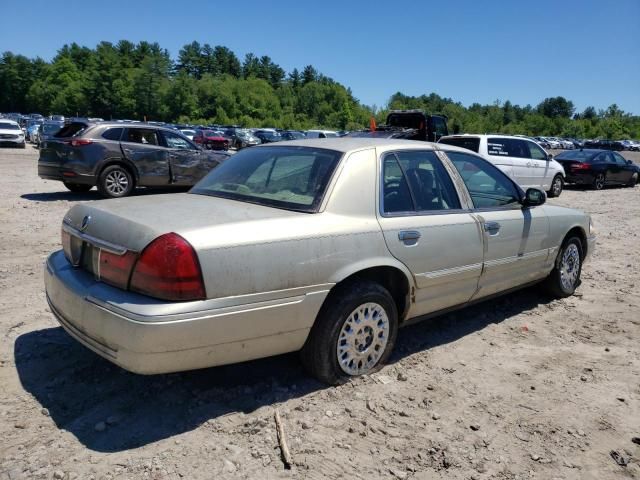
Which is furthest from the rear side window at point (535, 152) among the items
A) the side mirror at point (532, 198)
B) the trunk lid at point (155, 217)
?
the trunk lid at point (155, 217)

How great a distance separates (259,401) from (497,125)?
389ft

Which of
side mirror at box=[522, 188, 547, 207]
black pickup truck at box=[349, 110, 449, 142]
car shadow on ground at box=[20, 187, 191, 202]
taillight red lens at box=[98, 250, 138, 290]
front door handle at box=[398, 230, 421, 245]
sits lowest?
car shadow on ground at box=[20, 187, 191, 202]

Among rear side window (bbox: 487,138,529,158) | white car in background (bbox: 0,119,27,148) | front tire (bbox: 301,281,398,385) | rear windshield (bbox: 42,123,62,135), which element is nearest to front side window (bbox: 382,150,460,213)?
front tire (bbox: 301,281,398,385)

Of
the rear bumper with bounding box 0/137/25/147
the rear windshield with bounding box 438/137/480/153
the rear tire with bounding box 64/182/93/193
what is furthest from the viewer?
the rear bumper with bounding box 0/137/25/147

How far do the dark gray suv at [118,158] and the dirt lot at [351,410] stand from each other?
249 inches

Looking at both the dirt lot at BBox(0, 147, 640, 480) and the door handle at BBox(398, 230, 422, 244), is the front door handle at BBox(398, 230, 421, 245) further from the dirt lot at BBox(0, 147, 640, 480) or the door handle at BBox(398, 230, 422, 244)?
the dirt lot at BBox(0, 147, 640, 480)

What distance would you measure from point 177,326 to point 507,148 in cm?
1350

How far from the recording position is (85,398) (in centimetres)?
319

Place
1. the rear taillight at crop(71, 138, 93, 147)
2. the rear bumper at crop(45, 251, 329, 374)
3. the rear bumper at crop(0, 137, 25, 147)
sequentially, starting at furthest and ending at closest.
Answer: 1. the rear bumper at crop(0, 137, 25, 147)
2. the rear taillight at crop(71, 138, 93, 147)
3. the rear bumper at crop(45, 251, 329, 374)

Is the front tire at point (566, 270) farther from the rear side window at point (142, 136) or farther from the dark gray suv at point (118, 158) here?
the rear side window at point (142, 136)

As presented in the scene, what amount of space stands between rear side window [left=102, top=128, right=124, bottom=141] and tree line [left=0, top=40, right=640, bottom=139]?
8605 cm

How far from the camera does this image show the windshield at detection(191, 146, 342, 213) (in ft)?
11.2

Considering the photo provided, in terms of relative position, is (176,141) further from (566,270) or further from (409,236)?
(409,236)

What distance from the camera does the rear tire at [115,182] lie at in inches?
422
